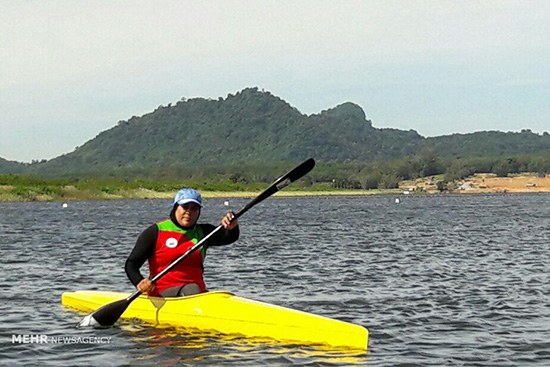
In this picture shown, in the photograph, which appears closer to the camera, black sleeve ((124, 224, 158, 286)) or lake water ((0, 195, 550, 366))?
lake water ((0, 195, 550, 366))

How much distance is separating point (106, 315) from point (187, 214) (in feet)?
7.89

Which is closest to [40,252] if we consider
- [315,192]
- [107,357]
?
[107,357]

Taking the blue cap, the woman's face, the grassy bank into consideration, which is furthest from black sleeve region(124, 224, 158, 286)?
the grassy bank

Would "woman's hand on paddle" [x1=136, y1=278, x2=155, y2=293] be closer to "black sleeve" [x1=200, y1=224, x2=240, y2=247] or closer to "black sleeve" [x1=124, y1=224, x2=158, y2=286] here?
"black sleeve" [x1=124, y1=224, x2=158, y2=286]

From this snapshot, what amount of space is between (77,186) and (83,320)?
354 feet

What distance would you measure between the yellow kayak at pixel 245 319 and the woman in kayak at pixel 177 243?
35 cm

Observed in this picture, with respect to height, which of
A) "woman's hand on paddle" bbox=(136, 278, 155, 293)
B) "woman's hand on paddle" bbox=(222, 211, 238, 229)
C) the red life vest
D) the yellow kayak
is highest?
"woman's hand on paddle" bbox=(222, 211, 238, 229)

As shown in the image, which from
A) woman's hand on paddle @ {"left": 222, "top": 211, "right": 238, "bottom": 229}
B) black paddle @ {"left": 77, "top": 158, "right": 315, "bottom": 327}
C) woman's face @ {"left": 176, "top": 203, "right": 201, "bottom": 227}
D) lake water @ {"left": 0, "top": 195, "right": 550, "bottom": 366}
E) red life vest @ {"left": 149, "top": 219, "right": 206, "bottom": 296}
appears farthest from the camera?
black paddle @ {"left": 77, "top": 158, "right": 315, "bottom": 327}

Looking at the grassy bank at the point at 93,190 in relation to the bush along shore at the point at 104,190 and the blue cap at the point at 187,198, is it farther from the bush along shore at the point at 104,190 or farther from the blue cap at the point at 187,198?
the blue cap at the point at 187,198

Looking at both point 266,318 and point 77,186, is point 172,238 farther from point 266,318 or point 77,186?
point 77,186

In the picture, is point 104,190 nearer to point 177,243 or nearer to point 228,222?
point 177,243

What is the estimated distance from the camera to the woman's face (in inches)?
495

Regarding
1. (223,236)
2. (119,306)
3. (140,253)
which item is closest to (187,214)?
(223,236)

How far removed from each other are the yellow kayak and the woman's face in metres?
1.16
